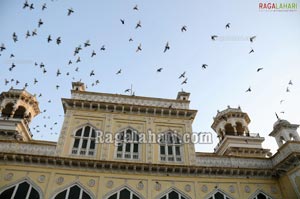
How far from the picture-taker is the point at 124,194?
17359mm

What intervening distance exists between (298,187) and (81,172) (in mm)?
15642

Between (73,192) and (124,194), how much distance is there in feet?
11.6

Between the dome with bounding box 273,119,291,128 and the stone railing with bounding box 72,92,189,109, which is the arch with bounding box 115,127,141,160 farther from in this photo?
the dome with bounding box 273,119,291,128

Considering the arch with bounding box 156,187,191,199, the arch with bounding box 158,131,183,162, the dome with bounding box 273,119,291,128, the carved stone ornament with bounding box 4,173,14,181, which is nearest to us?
the carved stone ornament with bounding box 4,173,14,181

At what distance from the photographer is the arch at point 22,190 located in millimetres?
16219

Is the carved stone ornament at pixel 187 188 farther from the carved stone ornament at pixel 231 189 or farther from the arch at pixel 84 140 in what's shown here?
the arch at pixel 84 140

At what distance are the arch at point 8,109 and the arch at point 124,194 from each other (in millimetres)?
17280

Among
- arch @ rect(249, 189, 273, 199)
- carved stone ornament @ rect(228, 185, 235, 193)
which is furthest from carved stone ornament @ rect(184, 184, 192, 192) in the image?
arch @ rect(249, 189, 273, 199)

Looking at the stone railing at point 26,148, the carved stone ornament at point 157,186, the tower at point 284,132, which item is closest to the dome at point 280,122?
the tower at point 284,132

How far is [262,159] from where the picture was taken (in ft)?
67.6

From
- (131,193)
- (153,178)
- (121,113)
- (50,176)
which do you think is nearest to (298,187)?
(153,178)

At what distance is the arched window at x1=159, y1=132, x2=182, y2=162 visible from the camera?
20.3 m

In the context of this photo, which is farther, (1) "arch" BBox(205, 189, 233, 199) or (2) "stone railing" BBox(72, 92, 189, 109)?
(2) "stone railing" BBox(72, 92, 189, 109)

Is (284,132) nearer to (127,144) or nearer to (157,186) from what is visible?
(157,186)
